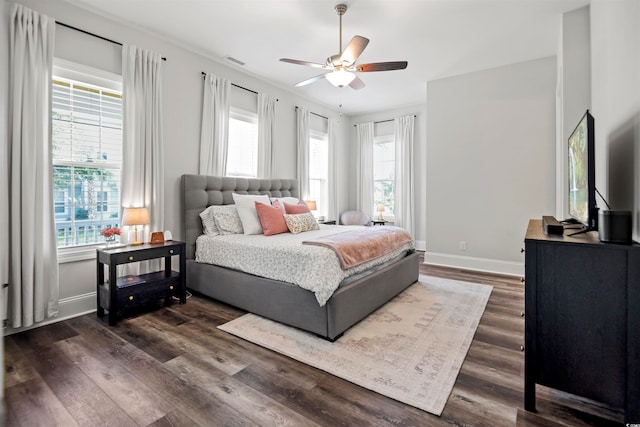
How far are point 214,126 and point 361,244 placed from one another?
2.57m

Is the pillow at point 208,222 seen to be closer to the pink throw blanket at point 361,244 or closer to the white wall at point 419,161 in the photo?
the pink throw blanket at point 361,244

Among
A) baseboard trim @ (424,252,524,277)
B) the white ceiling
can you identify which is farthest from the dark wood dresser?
baseboard trim @ (424,252,524,277)

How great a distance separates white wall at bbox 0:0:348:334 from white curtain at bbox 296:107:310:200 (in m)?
0.11

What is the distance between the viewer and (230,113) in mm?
4402

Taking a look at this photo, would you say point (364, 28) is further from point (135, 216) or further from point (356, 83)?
point (135, 216)

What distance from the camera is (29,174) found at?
2588 millimetres

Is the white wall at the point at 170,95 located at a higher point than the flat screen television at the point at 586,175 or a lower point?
higher

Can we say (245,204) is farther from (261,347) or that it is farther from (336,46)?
(336,46)

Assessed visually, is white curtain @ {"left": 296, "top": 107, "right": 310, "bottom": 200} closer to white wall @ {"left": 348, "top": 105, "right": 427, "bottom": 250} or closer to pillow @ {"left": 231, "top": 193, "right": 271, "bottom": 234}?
pillow @ {"left": 231, "top": 193, "right": 271, "bottom": 234}

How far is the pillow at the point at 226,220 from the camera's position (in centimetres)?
365

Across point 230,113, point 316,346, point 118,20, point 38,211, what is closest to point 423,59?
point 230,113

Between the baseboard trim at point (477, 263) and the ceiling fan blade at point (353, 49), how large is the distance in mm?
3459

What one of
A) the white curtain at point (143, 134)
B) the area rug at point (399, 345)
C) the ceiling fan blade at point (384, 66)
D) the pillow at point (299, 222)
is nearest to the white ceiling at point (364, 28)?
the white curtain at point (143, 134)

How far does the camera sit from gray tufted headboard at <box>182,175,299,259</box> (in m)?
Answer: 3.70
